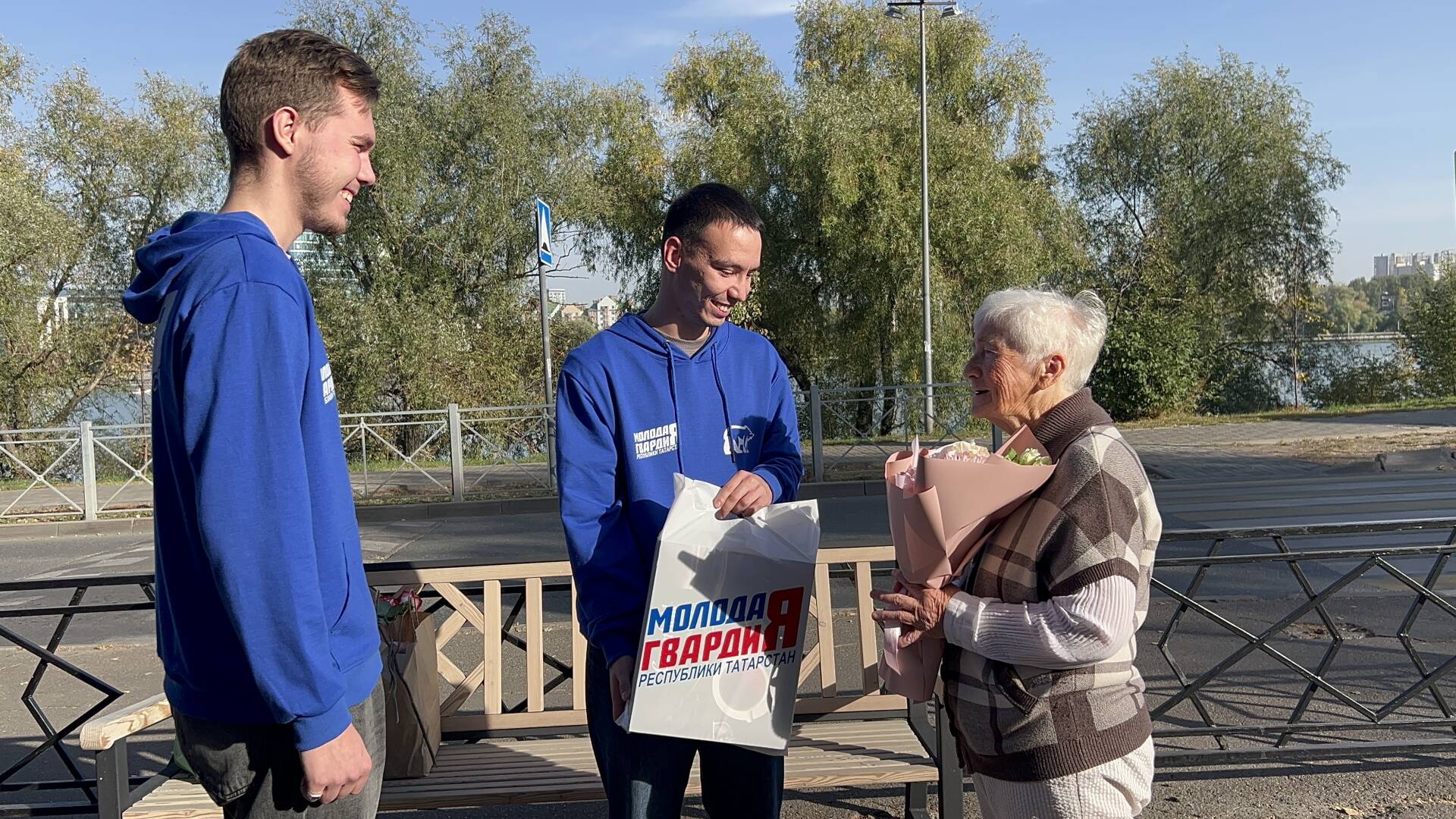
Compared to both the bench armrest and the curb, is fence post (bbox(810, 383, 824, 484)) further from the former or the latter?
the bench armrest

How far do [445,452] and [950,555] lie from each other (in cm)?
1666

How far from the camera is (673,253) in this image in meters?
2.34

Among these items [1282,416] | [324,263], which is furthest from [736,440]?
[1282,416]

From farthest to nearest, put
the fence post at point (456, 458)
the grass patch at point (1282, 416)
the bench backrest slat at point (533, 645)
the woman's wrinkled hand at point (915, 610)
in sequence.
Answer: the grass patch at point (1282, 416)
the fence post at point (456, 458)
the bench backrest slat at point (533, 645)
the woman's wrinkled hand at point (915, 610)

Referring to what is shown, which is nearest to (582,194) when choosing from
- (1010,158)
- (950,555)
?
(1010,158)

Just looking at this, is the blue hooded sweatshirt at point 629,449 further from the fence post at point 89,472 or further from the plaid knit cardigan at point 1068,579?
the fence post at point 89,472

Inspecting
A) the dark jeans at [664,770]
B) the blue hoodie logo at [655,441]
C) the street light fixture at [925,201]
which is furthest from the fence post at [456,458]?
the blue hoodie logo at [655,441]

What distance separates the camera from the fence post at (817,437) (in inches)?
584

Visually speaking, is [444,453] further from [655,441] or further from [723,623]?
[723,623]

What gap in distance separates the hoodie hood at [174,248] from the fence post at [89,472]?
14602mm

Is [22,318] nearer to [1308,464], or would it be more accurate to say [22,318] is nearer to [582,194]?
[582,194]

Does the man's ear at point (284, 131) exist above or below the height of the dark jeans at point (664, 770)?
above

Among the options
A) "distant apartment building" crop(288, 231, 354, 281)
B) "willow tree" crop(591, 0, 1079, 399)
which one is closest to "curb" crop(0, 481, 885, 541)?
"willow tree" crop(591, 0, 1079, 399)

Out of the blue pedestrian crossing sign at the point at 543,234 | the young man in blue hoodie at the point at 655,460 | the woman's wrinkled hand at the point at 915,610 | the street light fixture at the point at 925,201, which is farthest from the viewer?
the street light fixture at the point at 925,201
